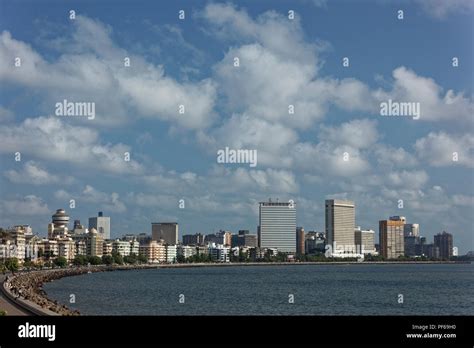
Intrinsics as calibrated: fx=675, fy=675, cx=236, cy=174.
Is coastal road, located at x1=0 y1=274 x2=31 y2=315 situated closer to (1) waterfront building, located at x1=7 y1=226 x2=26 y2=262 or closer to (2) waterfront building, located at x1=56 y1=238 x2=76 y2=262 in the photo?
(1) waterfront building, located at x1=7 y1=226 x2=26 y2=262

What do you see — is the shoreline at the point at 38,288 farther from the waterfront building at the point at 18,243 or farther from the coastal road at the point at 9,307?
the waterfront building at the point at 18,243

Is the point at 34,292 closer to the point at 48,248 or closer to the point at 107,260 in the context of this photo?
the point at 48,248

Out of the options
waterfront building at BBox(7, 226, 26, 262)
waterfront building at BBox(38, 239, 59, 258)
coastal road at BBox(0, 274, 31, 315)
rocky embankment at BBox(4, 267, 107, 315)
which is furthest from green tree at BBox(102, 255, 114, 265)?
coastal road at BBox(0, 274, 31, 315)

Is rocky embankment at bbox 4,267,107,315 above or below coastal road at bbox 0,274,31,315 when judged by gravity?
below

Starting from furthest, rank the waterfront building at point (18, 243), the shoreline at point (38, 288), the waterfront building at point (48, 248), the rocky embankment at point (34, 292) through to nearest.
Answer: the waterfront building at point (48, 248) → the waterfront building at point (18, 243) → the rocky embankment at point (34, 292) → the shoreline at point (38, 288)

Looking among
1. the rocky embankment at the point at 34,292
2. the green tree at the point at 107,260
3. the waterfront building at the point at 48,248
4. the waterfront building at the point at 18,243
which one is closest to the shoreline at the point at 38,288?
the rocky embankment at the point at 34,292

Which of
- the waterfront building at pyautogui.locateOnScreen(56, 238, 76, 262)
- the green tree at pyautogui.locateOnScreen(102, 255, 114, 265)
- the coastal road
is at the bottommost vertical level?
the green tree at pyautogui.locateOnScreen(102, 255, 114, 265)

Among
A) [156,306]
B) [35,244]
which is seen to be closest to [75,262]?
[35,244]

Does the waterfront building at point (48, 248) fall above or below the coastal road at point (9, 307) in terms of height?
below

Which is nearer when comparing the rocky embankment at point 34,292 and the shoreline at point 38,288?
the shoreline at point 38,288
